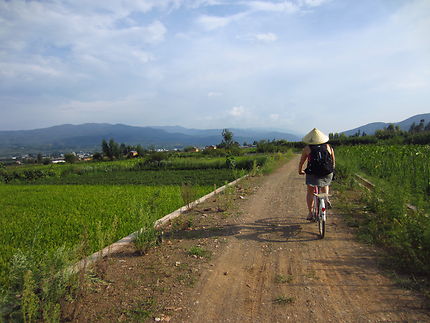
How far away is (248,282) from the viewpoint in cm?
339

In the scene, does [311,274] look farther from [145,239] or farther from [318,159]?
[145,239]

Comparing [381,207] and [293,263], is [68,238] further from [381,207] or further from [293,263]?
[381,207]

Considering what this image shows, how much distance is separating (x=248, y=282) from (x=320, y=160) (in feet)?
8.84

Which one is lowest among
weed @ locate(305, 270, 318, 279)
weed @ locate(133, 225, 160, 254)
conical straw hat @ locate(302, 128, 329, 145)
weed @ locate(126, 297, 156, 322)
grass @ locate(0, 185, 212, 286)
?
grass @ locate(0, 185, 212, 286)

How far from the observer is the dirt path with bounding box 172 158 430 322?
2.71 metres

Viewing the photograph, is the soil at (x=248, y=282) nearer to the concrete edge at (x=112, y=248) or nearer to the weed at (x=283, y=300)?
the weed at (x=283, y=300)

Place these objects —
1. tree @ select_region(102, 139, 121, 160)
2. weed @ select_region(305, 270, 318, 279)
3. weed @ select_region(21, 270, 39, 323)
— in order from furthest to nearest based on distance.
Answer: tree @ select_region(102, 139, 121, 160)
weed @ select_region(305, 270, 318, 279)
weed @ select_region(21, 270, 39, 323)

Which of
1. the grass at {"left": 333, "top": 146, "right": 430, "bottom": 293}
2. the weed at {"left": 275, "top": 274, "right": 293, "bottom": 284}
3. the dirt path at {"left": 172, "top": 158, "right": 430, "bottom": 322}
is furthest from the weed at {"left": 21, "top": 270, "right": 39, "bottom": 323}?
the grass at {"left": 333, "top": 146, "right": 430, "bottom": 293}

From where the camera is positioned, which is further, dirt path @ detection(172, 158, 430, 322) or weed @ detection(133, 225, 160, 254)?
weed @ detection(133, 225, 160, 254)

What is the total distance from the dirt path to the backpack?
122 cm

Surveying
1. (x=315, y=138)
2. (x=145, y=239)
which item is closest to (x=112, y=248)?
(x=145, y=239)

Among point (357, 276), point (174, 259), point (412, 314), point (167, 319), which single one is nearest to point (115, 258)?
point (174, 259)

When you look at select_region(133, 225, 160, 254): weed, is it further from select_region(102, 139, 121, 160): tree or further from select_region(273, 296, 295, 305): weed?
select_region(102, 139, 121, 160): tree

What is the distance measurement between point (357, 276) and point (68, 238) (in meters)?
5.45
